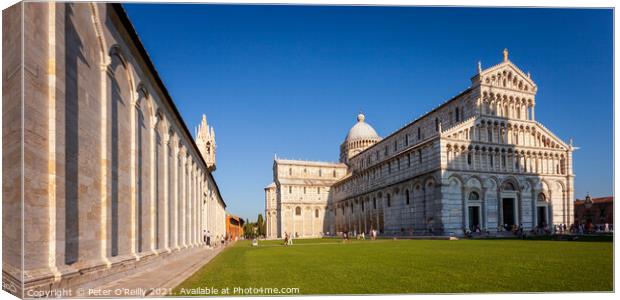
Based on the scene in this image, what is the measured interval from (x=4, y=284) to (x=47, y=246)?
1239 mm

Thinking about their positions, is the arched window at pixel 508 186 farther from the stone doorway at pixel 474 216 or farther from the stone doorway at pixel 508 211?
the stone doorway at pixel 474 216

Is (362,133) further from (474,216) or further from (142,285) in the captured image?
(142,285)

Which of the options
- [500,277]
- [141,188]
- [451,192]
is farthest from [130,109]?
[451,192]

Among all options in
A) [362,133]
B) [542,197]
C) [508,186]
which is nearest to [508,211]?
[508,186]

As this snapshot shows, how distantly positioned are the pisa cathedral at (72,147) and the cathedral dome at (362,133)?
244ft

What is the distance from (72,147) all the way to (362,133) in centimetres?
8180

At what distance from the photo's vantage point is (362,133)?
8988cm

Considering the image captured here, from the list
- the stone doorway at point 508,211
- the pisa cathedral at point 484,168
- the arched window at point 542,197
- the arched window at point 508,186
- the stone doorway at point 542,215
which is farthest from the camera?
the arched window at point 542,197

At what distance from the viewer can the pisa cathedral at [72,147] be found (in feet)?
26.7

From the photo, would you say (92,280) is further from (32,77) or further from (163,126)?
(163,126)

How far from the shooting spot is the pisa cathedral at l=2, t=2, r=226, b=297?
815 cm

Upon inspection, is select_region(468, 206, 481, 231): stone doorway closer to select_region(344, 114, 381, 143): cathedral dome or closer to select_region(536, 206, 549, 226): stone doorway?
select_region(536, 206, 549, 226): stone doorway

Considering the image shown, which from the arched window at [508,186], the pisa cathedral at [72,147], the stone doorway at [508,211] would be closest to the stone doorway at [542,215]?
the stone doorway at [508,211]

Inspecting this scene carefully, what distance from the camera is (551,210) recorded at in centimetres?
4906
